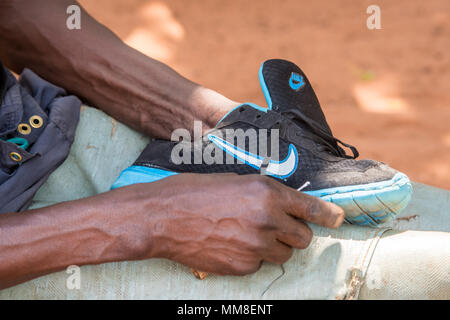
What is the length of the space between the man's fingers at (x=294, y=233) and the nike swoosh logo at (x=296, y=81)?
0.50 meters

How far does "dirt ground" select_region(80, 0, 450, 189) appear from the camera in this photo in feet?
9.25

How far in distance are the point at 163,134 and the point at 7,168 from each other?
0.49 meters

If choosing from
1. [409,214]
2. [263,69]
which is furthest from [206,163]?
[409,214]

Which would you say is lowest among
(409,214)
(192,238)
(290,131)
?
(192,238)

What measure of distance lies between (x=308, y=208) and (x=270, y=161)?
0.75 ft

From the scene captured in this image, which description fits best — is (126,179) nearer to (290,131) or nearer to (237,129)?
(237,129)

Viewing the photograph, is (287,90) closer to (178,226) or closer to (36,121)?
(178,226)

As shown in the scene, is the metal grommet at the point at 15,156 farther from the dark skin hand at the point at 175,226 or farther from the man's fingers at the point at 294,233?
the man's fingers at the point at 294,233

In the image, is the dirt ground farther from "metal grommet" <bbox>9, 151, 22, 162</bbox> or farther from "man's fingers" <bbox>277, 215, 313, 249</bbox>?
"metal grommet" <bbox>9, 151, 22, 162</bbox>

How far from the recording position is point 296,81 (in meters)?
1.52

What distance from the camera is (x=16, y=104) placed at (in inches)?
53.8

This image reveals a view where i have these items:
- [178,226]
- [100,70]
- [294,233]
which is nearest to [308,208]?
[294,233]

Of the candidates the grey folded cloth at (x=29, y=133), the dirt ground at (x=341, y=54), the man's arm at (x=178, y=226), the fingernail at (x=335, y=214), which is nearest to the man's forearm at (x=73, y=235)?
the man's arm at (x=178, y=226)

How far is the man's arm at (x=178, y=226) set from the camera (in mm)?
1116
